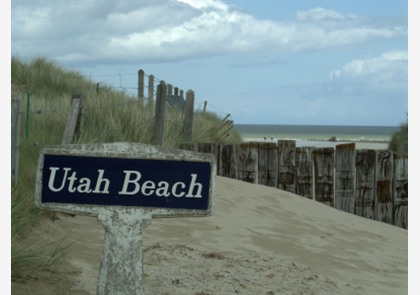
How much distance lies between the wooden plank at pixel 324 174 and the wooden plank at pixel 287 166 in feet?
1.15

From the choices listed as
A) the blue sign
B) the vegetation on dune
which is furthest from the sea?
the blue sign

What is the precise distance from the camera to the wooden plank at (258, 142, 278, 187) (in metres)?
11.3

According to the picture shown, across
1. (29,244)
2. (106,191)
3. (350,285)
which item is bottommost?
(350,285)

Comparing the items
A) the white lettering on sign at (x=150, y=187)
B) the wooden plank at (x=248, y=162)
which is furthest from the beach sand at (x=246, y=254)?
the wooden plank at (x=248, y=162)

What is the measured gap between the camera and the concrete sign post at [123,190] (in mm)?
4008

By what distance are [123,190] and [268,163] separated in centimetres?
744

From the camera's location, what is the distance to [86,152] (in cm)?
404

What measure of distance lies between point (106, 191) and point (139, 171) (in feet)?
0.71

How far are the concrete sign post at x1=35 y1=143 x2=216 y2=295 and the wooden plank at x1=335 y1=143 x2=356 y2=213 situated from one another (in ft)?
23.7

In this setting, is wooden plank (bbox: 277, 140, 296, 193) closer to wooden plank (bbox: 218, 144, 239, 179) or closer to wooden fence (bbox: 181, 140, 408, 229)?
wooden fence (bbox: 181, 140, 408, 229)

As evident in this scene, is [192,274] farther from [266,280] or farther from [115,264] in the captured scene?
[115,264]

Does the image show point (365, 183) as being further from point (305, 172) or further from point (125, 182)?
point (125, 182)

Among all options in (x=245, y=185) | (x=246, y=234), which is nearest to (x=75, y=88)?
(x=245, y=185)

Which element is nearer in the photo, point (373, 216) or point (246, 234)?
point (246, 234)
